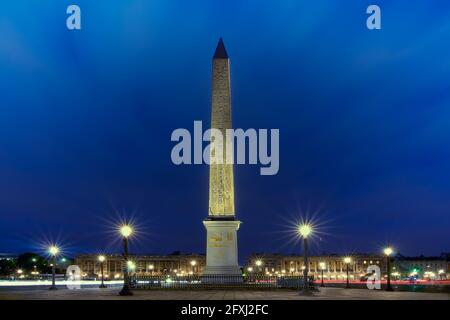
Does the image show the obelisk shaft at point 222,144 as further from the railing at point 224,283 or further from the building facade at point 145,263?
the building facade at point 145,263

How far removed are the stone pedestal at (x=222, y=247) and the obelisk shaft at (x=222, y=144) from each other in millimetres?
611

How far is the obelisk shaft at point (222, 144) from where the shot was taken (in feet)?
127

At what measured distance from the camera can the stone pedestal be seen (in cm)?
3831

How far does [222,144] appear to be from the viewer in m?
39.2

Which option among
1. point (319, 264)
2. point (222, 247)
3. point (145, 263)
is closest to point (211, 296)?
point (222, 247)

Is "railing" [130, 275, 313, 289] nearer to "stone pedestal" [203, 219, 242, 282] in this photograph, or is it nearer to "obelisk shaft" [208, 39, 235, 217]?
"stone pedestal" [203, 219, 242, 282]

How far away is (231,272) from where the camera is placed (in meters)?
38.3

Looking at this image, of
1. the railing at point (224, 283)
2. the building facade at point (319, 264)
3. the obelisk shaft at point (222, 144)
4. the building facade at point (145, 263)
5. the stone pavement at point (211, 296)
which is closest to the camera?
the stone pavement at point (211, 296)

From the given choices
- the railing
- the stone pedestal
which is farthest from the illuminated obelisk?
the railing

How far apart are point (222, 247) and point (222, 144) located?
595cm

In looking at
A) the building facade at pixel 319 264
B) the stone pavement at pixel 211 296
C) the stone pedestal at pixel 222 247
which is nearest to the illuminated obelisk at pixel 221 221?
the stone pedestal at pixel 222 247

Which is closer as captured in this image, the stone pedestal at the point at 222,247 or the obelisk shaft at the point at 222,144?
the stone pedestal at the point at 222,247
